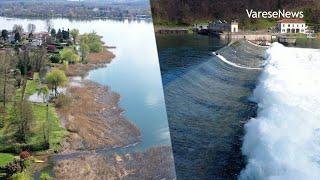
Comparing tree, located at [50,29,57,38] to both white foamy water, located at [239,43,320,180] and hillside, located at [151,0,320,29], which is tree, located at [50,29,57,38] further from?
white foamy water, located at [239,43,320,180]

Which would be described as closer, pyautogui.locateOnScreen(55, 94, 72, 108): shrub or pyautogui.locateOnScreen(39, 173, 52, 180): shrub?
pyautogui.locateOnScreen(39, 173, 52, 180): shrub

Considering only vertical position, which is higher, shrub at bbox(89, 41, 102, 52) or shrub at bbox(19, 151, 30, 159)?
shrub at bbox(89, 41, 102, 52)

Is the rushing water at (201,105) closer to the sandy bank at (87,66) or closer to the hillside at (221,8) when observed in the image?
the hillside at (221,8)

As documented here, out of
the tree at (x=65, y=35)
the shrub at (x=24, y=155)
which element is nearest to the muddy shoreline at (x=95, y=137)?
the shrub at (x=24, y=155)

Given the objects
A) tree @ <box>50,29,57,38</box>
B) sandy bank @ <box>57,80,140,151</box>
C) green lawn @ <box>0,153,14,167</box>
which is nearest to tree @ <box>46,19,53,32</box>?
tree @ <box>50,29,57,38</box>

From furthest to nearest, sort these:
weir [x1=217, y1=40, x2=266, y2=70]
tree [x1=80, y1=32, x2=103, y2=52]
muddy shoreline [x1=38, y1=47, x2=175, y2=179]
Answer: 1. tree [x1=80, y1=32, x2=103, y2=52]
2. muddy shoreline [x1=38, y1=47, x2=175, y2=179]
3. weir [x1=217, y1=40, x2=266, y2=70]

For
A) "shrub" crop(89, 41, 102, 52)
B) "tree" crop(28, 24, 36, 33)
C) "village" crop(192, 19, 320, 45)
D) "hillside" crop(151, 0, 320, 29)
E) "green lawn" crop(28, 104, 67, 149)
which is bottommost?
"green lawn" crop(28, 104, 67, 149)

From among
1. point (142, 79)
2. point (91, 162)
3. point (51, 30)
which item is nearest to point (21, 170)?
point (91, 162)
